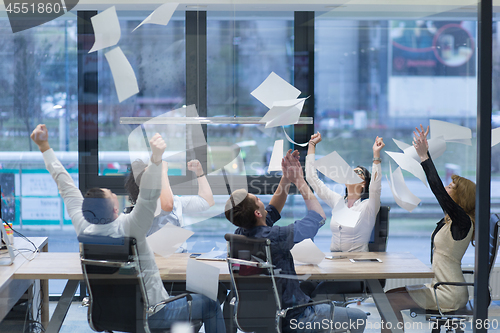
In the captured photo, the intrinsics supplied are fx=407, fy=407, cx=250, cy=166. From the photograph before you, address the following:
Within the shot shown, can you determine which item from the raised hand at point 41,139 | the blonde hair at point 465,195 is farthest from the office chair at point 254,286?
the raised hand at point 41,139

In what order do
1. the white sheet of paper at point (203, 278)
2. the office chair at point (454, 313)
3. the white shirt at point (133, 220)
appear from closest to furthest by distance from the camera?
the white shirt at point (133, 220)
the white sheet of paper at point (203, 278)
the office chair at point (454, 313)

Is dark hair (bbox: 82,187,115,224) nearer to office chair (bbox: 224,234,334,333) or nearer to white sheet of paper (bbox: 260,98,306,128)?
office chair (bbox: 224,234,334,333)

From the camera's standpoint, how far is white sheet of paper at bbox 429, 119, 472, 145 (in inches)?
72.7

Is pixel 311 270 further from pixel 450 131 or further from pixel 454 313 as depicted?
pixel 450 131

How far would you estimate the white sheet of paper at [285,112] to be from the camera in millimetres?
1810

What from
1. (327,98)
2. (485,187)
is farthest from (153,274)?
(485,187)

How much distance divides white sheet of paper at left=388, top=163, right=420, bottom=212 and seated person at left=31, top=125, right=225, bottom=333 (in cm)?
100

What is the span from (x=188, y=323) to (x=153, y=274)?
28 centimetres

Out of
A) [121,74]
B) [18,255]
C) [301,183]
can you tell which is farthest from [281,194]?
[18,255]

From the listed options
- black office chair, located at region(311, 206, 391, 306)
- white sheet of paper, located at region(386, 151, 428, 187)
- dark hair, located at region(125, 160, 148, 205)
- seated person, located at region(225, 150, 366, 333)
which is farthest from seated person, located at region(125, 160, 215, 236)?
white sheet of paper, located at region(386, 151, 428, 187)

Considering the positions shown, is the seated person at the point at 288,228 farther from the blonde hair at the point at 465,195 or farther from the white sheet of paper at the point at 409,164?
the blonde hair at the point at 465,195

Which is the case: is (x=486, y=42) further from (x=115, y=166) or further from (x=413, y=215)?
(x=115, y=166)

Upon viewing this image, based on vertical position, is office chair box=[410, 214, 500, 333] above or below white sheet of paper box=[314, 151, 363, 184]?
below

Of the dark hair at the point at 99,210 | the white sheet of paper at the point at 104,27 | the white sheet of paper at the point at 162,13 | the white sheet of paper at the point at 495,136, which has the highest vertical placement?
the white sheet of paper at the point at 162,13
